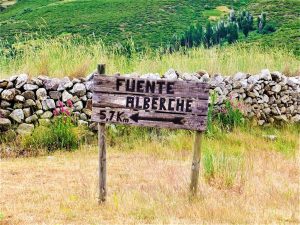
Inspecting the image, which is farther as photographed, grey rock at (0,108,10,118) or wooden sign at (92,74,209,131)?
grey rock at (0,108,10,118)

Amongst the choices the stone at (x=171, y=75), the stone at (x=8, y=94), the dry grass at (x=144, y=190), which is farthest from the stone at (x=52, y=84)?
the stone at (x=171, y=75)

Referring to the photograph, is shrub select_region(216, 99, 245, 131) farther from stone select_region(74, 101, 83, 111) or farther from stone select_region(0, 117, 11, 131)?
stone select_region(0, 117, 11, 131)

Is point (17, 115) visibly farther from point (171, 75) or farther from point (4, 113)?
point (171, 75)

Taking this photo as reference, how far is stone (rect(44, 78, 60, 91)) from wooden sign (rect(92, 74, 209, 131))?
3.78 metres

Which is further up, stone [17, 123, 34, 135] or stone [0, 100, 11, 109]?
stone [0, 100, 11, 109]

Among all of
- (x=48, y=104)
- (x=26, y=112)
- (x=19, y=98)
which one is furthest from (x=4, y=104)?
(x=48, y=104)

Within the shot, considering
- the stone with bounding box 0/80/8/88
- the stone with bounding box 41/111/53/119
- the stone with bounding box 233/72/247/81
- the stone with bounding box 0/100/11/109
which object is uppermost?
the stone with bounding box 0/80/8/88

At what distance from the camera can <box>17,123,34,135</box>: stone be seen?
902 centimetres

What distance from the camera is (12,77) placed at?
9242mm

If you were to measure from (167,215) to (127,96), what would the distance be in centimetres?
127

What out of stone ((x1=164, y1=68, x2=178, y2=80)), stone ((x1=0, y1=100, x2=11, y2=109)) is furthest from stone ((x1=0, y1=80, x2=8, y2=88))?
stone ((x1=164, y1=68, x2=178, y2=80))

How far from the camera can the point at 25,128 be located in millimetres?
9094

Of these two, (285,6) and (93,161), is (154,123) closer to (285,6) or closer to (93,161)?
(93,161)

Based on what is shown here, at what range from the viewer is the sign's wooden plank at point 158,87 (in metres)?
5.62
